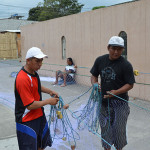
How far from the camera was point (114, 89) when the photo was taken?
9.86 feet

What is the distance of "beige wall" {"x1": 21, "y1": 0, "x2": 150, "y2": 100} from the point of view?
636 cm

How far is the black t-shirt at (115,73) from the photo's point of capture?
9.52 feet

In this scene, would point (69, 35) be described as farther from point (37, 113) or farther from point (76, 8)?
point (76, 8)

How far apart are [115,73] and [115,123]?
2.24 feet

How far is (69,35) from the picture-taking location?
9.61 metres

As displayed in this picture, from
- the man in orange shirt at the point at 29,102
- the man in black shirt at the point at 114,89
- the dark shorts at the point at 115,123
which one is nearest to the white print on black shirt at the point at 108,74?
the man in black shirt at the point at 114,89

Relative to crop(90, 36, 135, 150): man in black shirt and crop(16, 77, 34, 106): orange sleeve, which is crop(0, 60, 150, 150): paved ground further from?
crop(16, 77, 34, 106): orange sleeve

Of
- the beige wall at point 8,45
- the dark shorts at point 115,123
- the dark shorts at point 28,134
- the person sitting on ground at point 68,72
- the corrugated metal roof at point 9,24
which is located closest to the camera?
the dark shorts at point 28,134

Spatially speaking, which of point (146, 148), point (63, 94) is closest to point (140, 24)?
point (63, 94)

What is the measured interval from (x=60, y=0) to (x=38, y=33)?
31.9 meters

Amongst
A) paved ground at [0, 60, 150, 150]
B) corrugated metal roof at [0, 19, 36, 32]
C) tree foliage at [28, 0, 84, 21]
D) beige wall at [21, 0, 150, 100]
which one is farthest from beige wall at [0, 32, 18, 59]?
tree foliage at [28, 0, 84, 21]

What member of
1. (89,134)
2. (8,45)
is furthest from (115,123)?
(8,45)

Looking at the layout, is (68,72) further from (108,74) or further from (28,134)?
(28,134)

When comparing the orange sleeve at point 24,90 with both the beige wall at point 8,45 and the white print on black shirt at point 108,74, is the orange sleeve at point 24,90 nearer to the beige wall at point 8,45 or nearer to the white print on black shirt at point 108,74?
the white print on black shirt at point 108,74
